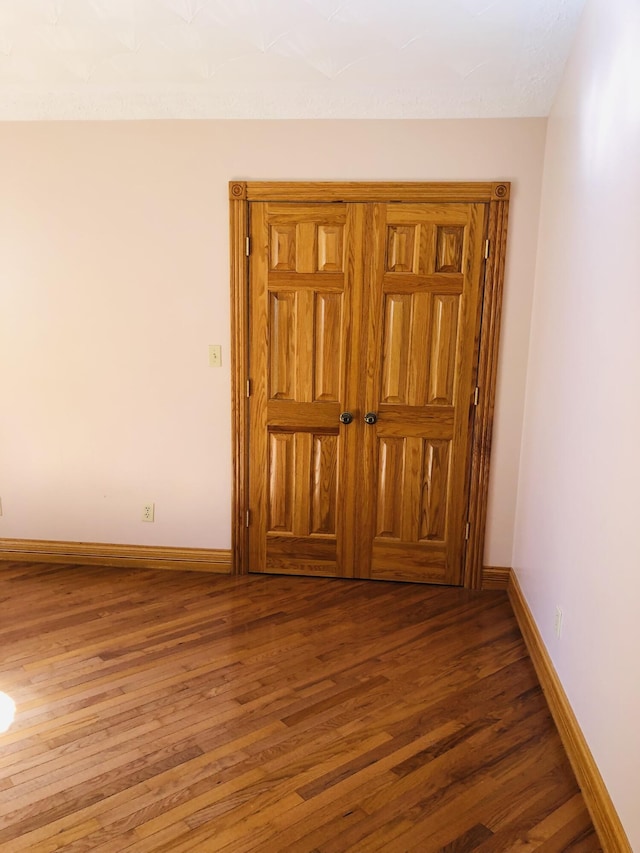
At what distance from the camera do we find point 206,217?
3516 millimetres

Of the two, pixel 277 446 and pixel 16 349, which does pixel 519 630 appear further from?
pixel 16 349

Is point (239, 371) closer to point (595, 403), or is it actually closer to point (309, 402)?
point (309, 402)

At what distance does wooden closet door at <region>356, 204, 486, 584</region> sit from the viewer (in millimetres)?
3395

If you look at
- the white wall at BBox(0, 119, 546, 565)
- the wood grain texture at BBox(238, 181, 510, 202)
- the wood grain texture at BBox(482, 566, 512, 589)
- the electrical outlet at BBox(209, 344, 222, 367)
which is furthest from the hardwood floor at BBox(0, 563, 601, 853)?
the wood grain texture at BBox(238, 181, 510, 202)

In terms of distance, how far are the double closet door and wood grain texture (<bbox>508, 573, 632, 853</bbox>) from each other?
0.83 meters

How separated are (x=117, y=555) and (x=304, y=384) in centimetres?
146

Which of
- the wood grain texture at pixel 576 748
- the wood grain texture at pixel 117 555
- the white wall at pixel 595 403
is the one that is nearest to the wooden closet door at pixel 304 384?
the wood grain texture at pixel 117 555

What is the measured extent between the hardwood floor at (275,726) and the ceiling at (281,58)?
2.48 m

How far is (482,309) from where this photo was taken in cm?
342

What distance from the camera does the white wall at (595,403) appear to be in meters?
1.83

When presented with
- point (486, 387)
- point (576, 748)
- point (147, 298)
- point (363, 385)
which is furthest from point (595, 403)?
point (147, 298)

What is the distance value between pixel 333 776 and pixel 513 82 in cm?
300

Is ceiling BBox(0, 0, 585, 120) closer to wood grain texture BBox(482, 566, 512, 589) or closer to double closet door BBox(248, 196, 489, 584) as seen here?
double closet door BBox(248, 196, 489, 584)

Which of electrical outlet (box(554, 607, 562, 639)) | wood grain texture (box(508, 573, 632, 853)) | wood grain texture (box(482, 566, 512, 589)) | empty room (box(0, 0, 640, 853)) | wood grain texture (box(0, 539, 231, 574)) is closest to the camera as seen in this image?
wood grain texture (box(508, 573, 632, 853))
